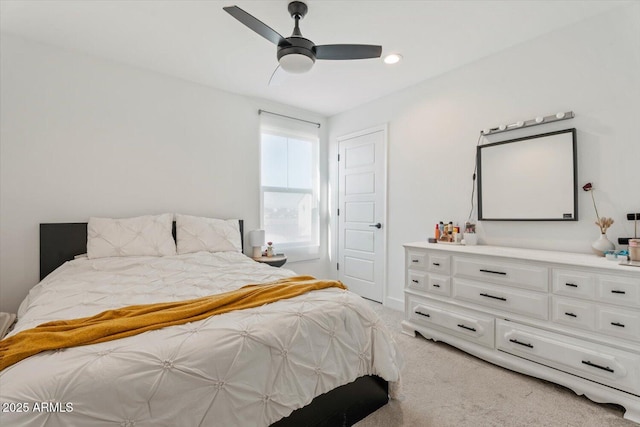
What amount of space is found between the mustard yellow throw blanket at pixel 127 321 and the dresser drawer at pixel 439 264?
1.40 meters

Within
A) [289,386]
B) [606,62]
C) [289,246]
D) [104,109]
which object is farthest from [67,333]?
[606,62]

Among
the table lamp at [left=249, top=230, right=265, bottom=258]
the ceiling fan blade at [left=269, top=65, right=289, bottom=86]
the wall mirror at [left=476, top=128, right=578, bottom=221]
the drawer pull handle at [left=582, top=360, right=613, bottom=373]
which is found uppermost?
the ceiling fan blade at [left=269, top=65, right=289, bottom=86]

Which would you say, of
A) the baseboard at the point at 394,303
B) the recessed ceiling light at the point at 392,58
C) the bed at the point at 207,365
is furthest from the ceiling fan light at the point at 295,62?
the baseboard at the point at 394,303

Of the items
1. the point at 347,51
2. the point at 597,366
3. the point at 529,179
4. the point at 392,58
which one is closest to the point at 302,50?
the point at 347,51

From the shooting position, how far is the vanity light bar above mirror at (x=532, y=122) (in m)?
2.28

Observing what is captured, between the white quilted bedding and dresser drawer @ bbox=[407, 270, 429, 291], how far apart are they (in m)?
1.12

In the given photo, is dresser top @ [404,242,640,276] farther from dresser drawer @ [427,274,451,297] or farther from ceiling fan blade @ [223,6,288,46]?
ceiling fan blade @ [223,6,288,46]

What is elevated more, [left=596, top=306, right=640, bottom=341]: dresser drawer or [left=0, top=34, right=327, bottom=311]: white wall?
[left=0, top=34, right=327, bottom=311]: white wall

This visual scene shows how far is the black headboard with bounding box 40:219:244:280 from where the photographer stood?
2.52m

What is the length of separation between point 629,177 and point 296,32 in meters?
2.51

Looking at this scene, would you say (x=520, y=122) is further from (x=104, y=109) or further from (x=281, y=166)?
(x=104, y=109)

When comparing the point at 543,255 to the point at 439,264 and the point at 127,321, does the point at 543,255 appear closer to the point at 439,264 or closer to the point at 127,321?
the point at 439,264

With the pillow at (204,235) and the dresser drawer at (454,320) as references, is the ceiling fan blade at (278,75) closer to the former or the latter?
the pillow at (204,235)

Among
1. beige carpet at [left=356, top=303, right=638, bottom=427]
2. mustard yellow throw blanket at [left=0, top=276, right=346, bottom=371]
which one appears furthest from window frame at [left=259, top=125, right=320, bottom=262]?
mustard yellow throw blanket at [left=0, top=276, right=346, bottom=371]
